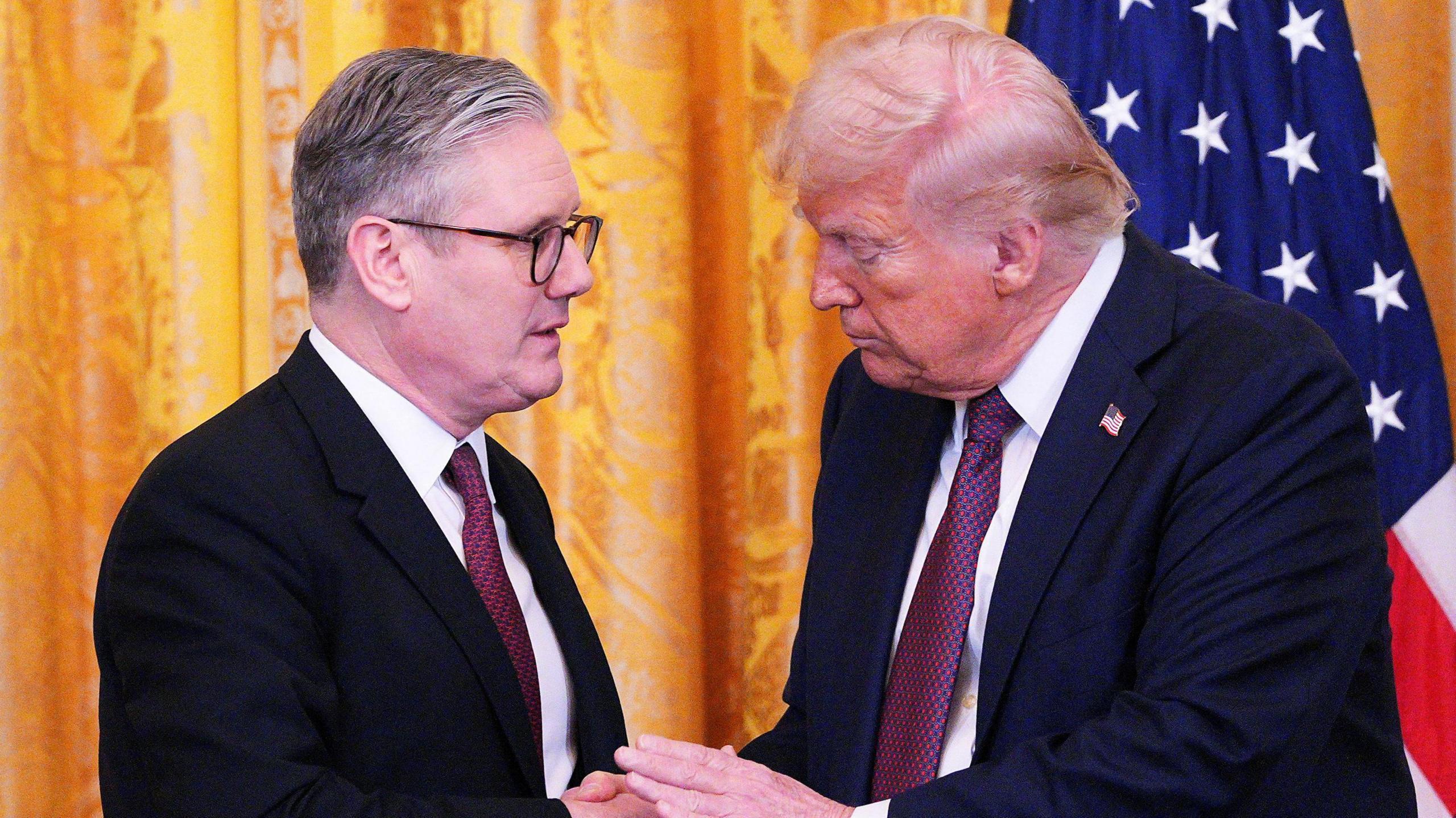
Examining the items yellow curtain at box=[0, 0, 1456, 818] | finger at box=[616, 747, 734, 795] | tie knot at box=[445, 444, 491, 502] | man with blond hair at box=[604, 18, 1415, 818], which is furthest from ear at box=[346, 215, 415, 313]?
yellow curtain at box=[0, 0, 1456, 818]

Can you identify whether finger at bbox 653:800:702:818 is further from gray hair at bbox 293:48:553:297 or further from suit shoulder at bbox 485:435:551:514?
gray hair at bbox 293:48:553:297

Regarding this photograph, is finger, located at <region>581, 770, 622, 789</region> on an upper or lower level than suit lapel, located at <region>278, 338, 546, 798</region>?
lower

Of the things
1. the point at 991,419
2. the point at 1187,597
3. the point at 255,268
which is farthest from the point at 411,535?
the point at 255,268

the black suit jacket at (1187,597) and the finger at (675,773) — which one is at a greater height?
the black suit jacket at (1187,597)

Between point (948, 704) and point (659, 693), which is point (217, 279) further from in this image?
point (948, 704)

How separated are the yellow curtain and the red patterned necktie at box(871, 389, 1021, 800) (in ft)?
4.17

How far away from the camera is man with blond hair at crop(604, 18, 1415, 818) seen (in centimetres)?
164

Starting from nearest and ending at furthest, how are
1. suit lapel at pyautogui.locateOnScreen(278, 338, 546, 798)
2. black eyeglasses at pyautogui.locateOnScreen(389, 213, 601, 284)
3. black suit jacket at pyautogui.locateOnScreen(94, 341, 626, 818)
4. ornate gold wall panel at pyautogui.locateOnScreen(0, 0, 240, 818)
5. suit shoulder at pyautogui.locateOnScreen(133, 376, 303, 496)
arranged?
black suit jacket at pyautogui.locateOnScreen(94, 341, 626, 818) < suit shoulder at pyautogui.locateOnScreen(133, 376, 303, 496) < suit lapel at pyautogui.locateOnScreen(278, 338, 546, 798) < black eyeglasses at pyautogui.locateOnScreen(389, 213, 601, 284) < ornate gold wall panel at pyautogui.locateOnScreen(0, 0, 240, 818)

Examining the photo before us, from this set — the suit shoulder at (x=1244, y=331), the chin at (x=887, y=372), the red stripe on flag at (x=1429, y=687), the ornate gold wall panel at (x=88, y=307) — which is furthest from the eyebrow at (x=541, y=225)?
the red stripe on flag at (x=1429, y=687)

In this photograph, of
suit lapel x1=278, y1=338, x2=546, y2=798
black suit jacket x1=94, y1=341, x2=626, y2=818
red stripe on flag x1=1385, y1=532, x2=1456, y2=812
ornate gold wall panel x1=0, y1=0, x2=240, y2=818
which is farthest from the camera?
ornate gold wall panel x1=0, y1=0, x2=240, y2=818

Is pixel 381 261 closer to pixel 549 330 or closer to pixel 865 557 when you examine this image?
pixel 549 330

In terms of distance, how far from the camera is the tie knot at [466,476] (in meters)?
1.96

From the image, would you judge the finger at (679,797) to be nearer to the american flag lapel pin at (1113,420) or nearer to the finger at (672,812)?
the finger at (672,812)

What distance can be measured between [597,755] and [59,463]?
174cm
